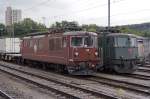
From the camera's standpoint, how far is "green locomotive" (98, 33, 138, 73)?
2525 centimetres

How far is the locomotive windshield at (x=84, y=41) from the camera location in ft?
79.5

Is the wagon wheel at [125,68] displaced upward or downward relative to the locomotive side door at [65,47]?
downward

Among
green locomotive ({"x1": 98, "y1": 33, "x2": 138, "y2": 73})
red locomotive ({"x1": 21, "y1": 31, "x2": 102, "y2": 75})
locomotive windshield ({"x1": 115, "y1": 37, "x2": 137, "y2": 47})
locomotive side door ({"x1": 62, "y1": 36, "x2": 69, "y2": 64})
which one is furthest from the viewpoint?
locomotive windshield ({"x1": 115, "y1": 37, "x2": 137, "y2": 47})

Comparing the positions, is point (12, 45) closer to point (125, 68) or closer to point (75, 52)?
point (75, 52)

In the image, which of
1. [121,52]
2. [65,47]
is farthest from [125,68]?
[65,47]

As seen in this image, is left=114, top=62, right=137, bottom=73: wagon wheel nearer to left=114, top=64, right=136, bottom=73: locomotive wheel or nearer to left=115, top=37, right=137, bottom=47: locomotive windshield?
left=114, top=64, right=136, bottom=73: locomotive wheel

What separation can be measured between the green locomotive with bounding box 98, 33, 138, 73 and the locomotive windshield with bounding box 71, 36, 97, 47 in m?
1.31

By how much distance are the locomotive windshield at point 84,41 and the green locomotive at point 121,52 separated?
4.31 feet

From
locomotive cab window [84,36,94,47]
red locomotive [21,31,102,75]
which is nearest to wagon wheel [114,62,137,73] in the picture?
red locomotive [21,31,102,75]

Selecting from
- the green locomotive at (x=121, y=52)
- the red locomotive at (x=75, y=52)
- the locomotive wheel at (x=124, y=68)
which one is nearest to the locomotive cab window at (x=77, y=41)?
the red locomotive at (x=75, y=52)

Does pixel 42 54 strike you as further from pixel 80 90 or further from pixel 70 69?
pixel 80 90

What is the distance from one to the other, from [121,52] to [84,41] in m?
2.65

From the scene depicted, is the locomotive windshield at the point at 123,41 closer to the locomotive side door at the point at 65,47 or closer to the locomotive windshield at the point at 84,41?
the locomotive windshield at the point at 84,41

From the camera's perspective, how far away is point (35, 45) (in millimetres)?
32375
